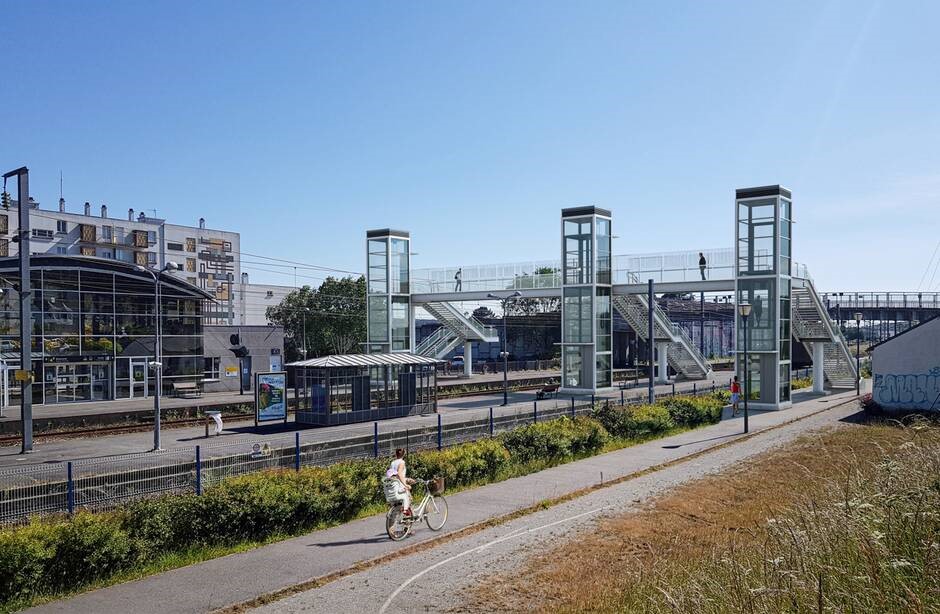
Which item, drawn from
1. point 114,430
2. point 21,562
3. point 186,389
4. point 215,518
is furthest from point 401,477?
point 186,389

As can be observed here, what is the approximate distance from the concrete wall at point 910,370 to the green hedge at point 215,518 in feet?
76.6

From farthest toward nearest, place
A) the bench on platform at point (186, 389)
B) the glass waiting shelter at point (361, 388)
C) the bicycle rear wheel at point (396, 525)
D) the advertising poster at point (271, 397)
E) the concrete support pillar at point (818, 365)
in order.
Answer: the bench on platform at point (186, 389) → the concrete support pillar at point (818, 365) → the glass waiting shelter at point (361, 388) → the advertising poster at point (271, 397) → the bicycle rear wheel at point (396, 525)

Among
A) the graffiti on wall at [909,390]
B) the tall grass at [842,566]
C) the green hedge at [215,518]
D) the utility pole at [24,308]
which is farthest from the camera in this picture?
the graffiti on wall at [909,390]

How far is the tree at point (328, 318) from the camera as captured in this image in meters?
80.1

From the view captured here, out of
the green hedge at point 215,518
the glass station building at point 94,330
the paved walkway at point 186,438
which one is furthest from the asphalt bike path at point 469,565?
the glass station building at point 94,330

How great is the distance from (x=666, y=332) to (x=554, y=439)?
3810cm

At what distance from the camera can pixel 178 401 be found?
46312 millimetres

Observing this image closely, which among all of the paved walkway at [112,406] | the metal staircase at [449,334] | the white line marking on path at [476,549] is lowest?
the paved walkway at [112,406]

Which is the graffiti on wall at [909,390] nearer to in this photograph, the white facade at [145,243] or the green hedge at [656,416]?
the green hedge at [656,416]

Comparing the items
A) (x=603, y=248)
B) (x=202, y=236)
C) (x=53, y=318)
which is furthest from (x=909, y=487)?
(x=202, y=236)

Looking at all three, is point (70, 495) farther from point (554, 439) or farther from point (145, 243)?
point (145, 243)

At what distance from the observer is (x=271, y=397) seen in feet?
116

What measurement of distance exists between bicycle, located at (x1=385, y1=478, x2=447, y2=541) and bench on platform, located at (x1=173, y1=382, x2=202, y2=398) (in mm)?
36842

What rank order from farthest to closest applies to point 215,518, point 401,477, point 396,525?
point 401,477, point 396,525, point 215,518
